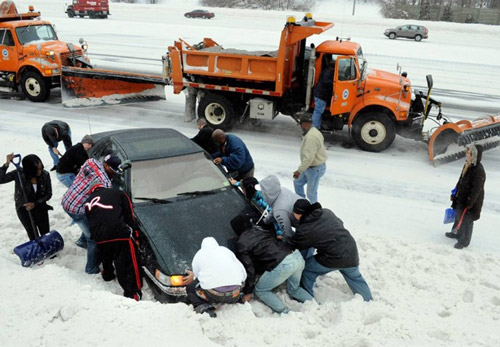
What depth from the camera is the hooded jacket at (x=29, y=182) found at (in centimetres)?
502

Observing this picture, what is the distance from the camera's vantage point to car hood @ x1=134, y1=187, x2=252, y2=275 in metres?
4.29

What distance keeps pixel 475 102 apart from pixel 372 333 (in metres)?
13.1

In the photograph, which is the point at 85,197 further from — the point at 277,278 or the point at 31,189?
the point at 277,278

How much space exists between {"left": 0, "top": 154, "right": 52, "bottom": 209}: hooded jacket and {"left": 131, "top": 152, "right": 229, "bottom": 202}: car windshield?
1.07 meters

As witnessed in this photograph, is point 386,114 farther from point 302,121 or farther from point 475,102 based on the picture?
point 475,102

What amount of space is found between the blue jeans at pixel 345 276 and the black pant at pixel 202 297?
0.93 m

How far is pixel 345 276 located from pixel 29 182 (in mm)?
3730

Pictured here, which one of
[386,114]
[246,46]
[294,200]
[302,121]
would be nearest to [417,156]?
[386,114]

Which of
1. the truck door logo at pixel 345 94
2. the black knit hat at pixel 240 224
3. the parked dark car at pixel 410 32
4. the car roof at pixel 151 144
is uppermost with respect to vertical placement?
the parked dark car at pixel 410 32

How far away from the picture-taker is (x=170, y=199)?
5.04m

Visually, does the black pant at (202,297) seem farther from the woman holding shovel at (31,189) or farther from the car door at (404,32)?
the car door at (404,32)

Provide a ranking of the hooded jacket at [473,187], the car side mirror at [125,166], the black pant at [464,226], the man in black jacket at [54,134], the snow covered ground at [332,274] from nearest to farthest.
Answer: the snow covered ground at [332,274] < the car side mirror at [125,166] < the hooded jacket at [473,187] < the black pant at [464,226] < the man in black jacket at [54,134]

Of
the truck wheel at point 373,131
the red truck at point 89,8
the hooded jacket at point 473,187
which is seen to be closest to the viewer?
the hooded jacket at point 473,187

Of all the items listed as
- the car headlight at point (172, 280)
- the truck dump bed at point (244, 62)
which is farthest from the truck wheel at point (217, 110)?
the car headlight at point (172, 280)
